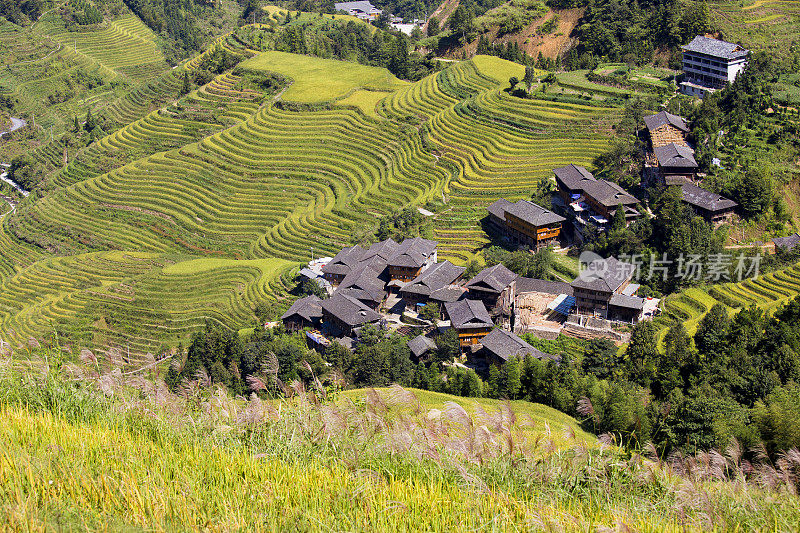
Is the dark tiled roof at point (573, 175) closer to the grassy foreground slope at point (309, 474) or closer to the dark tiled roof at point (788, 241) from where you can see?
the dark tiled roof at point (788, 241)

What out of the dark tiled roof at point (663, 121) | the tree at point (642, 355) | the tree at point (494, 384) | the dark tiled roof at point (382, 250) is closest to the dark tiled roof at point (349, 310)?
the dark tiled roof at point (382, 250)

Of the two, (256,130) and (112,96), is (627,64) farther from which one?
(112,96)

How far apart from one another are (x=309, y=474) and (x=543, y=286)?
19.8 m

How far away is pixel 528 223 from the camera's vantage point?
2800 centimetres

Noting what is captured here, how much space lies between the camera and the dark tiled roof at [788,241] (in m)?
24.8

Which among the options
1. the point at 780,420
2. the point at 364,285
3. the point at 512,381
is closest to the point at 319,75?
the point at 364,285

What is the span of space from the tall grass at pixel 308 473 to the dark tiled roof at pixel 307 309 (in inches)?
721

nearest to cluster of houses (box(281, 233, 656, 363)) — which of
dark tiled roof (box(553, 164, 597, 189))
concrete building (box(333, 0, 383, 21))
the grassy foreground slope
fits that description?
dark tiled roof (box(553, 164, 597, 189))

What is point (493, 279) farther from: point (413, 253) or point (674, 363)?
point (674, 363)

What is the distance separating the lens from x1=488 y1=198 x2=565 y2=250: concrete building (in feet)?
91.8

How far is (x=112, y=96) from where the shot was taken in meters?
65.0

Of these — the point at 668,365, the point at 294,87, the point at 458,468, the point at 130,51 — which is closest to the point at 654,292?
the point at 668,365

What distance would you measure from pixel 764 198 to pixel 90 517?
25928 mm

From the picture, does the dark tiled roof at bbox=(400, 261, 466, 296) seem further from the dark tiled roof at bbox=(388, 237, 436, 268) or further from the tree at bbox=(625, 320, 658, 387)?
the tree at bbox=(625, 320, 658, 387)
